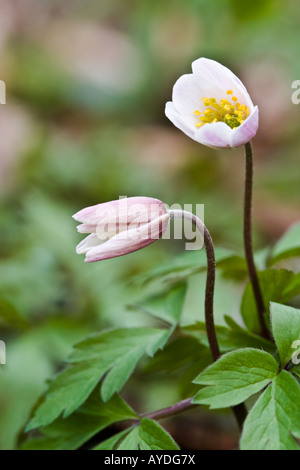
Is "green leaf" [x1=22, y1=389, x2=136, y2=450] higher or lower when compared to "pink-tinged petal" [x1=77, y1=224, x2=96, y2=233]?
lower

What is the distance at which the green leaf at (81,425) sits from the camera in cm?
121

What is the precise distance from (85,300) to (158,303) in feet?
2.53

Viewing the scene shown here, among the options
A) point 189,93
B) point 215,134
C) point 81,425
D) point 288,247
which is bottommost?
point 81,425

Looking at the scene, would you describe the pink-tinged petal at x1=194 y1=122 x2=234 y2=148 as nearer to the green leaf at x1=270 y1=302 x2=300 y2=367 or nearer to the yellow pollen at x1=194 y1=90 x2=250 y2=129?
the yellow pollen at x1=194 y1=90 x2=250 y2=129

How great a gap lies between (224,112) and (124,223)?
12.9 inches

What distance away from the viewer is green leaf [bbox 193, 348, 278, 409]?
93 centimetres

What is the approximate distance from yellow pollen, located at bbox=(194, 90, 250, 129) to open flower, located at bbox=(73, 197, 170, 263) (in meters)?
0.23

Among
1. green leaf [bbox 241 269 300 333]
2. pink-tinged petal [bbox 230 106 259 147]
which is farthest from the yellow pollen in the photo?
green leaf [bbox 241 269 300 333]

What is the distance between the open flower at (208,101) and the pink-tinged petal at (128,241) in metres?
0.18

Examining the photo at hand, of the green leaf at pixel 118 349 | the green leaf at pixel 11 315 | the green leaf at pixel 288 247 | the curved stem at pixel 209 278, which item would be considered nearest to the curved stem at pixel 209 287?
the curved stem at pixel 209 278

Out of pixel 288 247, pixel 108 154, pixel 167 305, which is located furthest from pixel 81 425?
pixel 108 154

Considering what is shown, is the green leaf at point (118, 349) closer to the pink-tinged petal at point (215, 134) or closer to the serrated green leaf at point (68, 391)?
the serrated green leaf at point (68, 391)

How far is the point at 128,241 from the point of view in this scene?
38.6 inches

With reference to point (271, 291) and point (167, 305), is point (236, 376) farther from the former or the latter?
point (167, 305)
